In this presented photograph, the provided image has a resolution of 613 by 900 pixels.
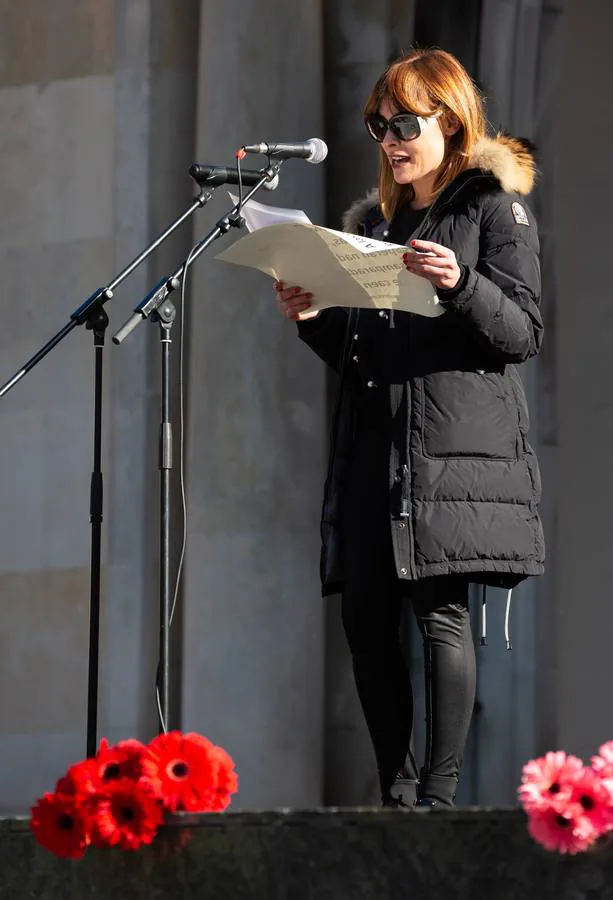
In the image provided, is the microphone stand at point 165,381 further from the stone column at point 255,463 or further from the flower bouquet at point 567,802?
the stone column at point 255,463

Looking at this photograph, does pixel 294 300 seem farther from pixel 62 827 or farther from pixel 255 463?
pixel 255 463

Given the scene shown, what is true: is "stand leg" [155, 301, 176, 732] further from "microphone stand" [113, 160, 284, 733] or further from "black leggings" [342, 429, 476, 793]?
"black leggings" [342, 429, 476, 793]

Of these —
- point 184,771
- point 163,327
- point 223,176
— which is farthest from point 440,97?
point 184,771

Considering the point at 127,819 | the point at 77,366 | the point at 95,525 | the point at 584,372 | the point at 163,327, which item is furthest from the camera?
the point at 77,366

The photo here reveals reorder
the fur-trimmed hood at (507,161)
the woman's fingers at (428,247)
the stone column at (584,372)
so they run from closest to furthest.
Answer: the woman's fingers at (428,247), the fur-trimmed hood at (507,161), the stone column at (584,372)

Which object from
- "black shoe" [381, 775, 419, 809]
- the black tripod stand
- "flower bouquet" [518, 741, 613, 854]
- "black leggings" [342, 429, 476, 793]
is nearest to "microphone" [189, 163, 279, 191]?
the black tripod stand

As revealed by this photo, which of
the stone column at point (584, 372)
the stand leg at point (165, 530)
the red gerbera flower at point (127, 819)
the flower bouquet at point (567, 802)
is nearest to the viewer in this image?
the flower bouquet at point (567, 802)

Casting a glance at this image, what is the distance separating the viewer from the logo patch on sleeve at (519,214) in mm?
2680

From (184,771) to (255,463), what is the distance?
2.28 m

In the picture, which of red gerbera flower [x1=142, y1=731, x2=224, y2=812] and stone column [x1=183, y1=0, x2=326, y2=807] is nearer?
red gerbera flower [x1=142, y1=731, x2=224, y2=812]

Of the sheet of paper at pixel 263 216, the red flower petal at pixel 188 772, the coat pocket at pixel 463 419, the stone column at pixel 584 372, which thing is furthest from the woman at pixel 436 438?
the stone column at pixel 584 372

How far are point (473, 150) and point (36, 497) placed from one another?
2.19 metres

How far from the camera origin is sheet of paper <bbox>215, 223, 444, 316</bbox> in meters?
2.41

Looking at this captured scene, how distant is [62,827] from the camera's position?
189 centimetres
